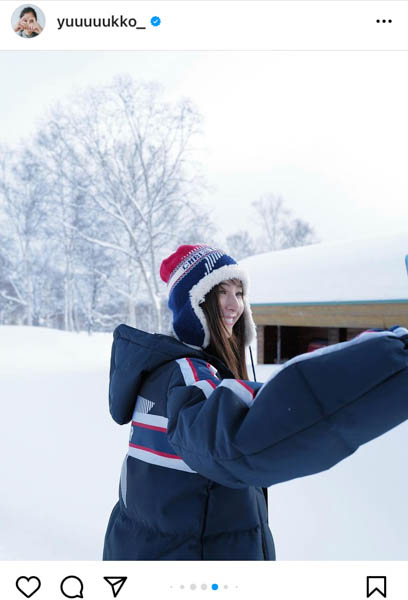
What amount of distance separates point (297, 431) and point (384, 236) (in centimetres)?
567

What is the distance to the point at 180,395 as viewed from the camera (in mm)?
765

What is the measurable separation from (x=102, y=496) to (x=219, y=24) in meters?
2.37

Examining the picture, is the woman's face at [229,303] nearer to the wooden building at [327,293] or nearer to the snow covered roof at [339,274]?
the snow covered roof at [339,274]

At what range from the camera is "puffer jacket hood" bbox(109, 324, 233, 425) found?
933mm

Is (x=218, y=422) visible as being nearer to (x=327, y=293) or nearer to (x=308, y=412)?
(x=308, y=412)

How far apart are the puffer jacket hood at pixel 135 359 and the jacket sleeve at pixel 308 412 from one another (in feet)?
0.84

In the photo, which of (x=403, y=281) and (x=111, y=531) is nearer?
(x=111, y=531)

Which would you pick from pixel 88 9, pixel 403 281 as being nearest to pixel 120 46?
pixel 88 9

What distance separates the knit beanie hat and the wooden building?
128 inches

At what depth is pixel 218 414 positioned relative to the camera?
0.66m

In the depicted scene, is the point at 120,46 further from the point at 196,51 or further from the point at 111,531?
the point at 111,531
